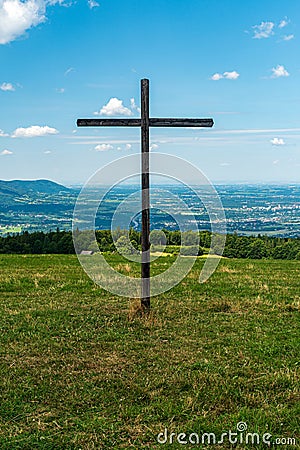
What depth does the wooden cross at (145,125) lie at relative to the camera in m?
10.3

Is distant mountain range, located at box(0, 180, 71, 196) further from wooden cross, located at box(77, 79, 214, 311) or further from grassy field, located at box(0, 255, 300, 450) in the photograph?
wooden cross, located at box(77, 79, 214, 311)

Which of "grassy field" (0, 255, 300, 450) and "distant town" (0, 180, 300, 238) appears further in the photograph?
"distant town" (0, 180, 300, 238)

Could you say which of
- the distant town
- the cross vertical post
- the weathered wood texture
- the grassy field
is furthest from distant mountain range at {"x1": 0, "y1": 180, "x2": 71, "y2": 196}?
the cross vertical post

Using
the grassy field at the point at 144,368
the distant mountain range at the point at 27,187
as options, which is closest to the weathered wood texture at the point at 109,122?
the grassy field at the point at 144,368

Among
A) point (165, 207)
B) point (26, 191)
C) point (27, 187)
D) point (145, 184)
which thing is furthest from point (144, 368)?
point (27, 187)

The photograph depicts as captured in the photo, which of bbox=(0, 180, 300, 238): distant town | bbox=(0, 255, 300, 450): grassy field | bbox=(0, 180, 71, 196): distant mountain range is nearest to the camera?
bbox=(0, 255, 300, 450): grassy field

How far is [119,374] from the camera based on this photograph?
23.5 ft

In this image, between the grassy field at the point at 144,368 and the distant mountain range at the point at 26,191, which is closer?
the grassy field at the point at 144,368

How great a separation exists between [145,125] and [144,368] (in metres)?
5.13

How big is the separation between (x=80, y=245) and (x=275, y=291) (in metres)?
5.48

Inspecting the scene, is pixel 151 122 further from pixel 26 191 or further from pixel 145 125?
pixel 26 191

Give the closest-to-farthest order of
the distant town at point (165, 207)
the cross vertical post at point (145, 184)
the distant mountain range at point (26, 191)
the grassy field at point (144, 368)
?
the grassy field at point (144, 368), the cross vertical post at point (145, 184), the distant town at point (165, 207), the distant mountain range at point (26, 191)

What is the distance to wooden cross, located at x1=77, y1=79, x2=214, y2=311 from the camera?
33.9ft

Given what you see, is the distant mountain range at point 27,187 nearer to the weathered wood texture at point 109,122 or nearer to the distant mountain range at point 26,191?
the distant mountain range at point 26,191
